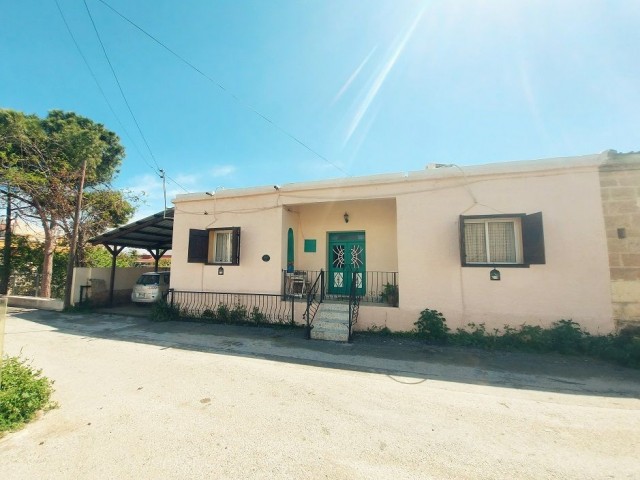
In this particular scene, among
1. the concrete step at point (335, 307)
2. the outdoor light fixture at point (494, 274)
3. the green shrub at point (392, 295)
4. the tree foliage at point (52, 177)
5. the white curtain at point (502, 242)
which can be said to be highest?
the tree foliage at point (52, 177)

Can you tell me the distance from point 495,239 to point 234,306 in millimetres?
7655

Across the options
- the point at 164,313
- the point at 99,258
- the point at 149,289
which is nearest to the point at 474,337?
the point at 164,313

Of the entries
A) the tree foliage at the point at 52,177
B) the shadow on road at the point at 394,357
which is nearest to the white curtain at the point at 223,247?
the shadow on road at the point at 394,357

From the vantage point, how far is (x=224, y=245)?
9680 millimetres

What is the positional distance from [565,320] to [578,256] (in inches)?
56.9

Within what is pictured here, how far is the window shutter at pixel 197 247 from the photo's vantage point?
927 cm

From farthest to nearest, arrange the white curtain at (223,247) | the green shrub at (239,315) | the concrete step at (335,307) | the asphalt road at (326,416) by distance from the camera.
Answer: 1. the white curtain at (223,247)
2. the green shrub at (239,315)
3. the concrete step at (335,307)
4. the asphalt road at (326,416)

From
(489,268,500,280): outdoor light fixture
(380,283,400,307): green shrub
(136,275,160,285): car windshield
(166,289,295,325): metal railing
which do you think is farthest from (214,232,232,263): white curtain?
(489,268,500,280): outdoor light fixture

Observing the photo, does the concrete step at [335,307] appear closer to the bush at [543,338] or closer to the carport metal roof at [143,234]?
the bush at [543,338]

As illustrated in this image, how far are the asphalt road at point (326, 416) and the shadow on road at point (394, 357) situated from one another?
46 millimetres

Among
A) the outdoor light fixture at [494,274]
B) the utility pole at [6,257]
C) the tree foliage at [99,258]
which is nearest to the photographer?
the outdoor light fixture at [494,274]

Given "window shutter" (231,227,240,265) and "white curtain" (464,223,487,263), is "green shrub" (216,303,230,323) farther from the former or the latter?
"white curtain" (464,223,487,263)

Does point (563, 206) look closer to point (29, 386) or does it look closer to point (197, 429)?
point (197, 429)

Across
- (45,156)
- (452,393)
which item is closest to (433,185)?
(452,393)
